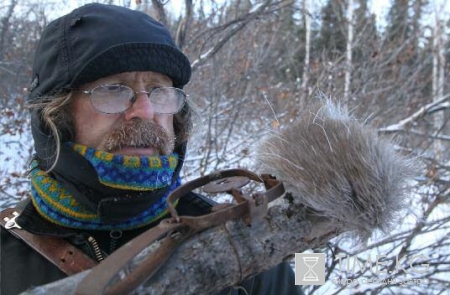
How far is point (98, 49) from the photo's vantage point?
4.23 ft

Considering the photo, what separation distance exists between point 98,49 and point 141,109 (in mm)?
237

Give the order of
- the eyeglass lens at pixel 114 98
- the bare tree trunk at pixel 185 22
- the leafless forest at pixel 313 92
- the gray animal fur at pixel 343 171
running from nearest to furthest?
the gray animal fur at pixel 343 171, the eyeglass lens at pixel 114 98, the bare tree trunk at pixel 185 22, the leafless forest at pixel 313 92

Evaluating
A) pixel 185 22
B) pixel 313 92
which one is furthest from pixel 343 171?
pixel 313 92

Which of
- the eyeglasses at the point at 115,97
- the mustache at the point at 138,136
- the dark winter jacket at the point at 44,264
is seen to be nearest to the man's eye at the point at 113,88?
the eyeglasses at the point at 115,97

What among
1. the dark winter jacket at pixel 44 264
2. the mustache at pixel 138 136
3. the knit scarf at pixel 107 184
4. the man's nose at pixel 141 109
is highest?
the man's nose at pixel 141 109

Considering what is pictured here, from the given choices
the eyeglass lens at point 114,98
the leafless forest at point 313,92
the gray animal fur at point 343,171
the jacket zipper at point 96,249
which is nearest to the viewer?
the gray animal fur at point 343,171

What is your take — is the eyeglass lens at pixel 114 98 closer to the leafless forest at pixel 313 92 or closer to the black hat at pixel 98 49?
the black hat at pixel 98 49

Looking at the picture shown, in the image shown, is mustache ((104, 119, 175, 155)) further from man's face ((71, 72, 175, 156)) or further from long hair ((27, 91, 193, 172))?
long hair ((27, 91, 193, 172))

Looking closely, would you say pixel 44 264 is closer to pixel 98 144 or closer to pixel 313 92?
pixel 98 144

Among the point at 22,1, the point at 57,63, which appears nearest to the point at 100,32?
the point at 57,63

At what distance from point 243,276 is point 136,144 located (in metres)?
0.56

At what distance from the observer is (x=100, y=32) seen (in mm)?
1317

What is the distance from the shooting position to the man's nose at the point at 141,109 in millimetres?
1334

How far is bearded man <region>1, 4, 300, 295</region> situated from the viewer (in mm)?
1223
